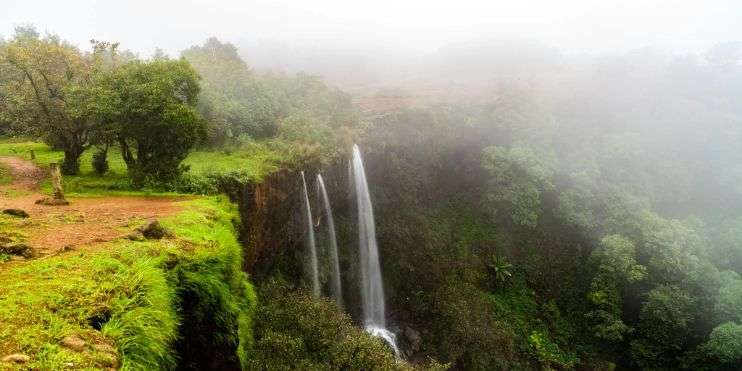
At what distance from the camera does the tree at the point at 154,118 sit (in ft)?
40.5

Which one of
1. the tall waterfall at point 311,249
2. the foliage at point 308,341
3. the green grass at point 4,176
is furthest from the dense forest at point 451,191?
the green grass at point 4,176

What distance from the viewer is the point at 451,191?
29234mm

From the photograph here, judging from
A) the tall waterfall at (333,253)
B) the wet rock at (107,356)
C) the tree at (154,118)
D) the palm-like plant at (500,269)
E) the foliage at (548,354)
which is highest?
the tree at (154,118)

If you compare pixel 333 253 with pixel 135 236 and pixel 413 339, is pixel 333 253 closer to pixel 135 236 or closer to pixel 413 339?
pixel 413 339

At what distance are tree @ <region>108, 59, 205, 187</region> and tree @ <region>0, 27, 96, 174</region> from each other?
59.8 inches

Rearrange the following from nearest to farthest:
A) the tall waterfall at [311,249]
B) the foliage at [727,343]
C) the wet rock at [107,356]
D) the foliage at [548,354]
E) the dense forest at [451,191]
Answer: the wet rock at [107,356] → the dense forest at [451,191] → the tall waterfall at [311,249] → the foliage at [727,343] → the foliage at [548,354]

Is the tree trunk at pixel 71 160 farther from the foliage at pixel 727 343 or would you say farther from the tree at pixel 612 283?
the foliage at pixel 727 343

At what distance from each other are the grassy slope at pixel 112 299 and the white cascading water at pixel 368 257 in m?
16.1

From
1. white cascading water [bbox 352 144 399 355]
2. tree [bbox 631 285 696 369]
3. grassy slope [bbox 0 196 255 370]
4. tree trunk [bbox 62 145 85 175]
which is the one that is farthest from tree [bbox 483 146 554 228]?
grassy slope [bbox 0 196 255 370]

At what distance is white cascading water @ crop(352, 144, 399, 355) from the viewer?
22109 millimetres

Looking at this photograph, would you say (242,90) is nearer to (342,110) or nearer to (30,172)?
(342,110)

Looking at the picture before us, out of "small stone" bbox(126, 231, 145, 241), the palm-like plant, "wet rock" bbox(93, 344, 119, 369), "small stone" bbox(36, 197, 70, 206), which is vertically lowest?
the palm-like plant

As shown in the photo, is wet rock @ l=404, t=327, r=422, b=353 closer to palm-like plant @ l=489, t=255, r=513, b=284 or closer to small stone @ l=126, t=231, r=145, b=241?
palm-like plant @ l=489, t=255, r=513, b=284

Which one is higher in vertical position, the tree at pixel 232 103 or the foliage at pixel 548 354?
the tree at pixel 232 103
